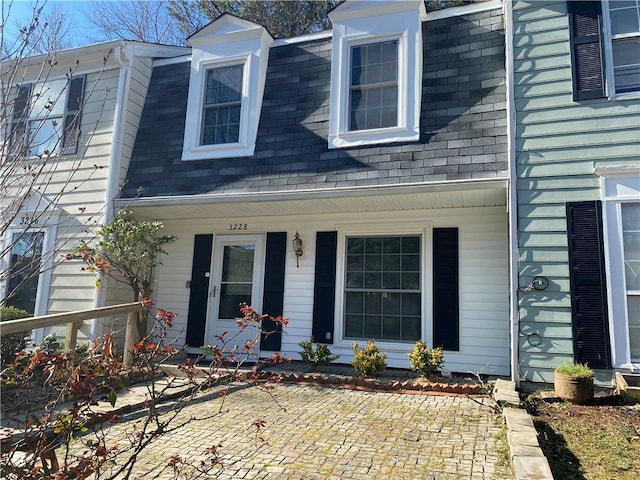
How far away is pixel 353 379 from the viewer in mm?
5586

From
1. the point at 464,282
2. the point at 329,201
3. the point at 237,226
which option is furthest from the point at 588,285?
the point at 237,226

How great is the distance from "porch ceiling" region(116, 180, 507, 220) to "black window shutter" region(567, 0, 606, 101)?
4.58ft

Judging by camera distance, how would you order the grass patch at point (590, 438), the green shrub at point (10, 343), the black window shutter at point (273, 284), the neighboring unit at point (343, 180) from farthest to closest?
the black window shutter at point (273, 284) < the neighboring unit at point (343, 180) < the green shrub at point (10, 343) < the grass patch at point (590, 438)

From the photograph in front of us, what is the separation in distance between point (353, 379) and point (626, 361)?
2962 mm

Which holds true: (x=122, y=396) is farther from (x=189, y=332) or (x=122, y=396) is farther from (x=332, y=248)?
(x=332, y=248)

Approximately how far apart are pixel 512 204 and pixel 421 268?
1.72m

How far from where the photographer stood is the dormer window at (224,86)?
7062 millimetres

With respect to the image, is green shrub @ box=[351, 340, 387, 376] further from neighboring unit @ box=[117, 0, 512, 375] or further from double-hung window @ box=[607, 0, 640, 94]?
double-hung window @ box=[607, 0, 640, 94]

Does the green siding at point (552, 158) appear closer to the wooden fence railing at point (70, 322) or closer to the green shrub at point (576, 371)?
the green shrub at point (576, 371)

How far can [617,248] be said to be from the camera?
15.8 feet

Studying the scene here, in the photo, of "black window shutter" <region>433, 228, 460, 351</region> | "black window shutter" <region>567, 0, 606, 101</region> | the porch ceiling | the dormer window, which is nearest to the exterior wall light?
the porch ceiling

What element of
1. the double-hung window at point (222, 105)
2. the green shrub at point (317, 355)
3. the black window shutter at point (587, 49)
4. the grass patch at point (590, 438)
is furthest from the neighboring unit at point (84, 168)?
the black window shutter at point (587, 49)

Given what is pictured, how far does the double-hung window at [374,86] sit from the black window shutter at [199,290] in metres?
3.26

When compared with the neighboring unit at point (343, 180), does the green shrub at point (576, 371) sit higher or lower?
lower
